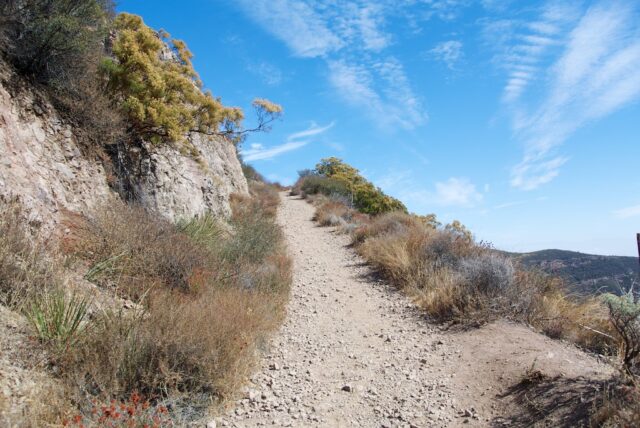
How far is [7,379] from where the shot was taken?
108 inches

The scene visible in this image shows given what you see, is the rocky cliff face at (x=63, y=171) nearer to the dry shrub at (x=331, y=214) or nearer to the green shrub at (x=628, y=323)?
the green shrub at (x=628, y=323)

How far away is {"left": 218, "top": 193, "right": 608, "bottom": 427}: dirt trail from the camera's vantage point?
3.76m

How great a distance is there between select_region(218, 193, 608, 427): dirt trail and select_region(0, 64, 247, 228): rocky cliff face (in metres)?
3.66

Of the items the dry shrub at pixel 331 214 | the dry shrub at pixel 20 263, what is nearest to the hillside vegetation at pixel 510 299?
the dry shrub at pixel 20 263

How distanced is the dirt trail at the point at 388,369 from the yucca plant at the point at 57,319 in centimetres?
156

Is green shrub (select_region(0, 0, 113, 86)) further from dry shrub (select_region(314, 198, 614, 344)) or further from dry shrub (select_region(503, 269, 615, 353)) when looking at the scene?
dry shrub (select_region(503, 269, 615, 353))

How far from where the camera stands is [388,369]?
4.71 metres

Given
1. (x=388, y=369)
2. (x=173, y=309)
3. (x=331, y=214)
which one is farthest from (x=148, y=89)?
(x=331, y=214)

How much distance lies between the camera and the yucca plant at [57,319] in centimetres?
322

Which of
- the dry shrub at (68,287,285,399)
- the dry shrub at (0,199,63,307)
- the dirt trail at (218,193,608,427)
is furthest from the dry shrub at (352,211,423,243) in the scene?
the dry shrub at (0,199,63,307)

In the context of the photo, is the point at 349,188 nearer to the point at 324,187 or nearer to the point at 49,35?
the point at 324,187

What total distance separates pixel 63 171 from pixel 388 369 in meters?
5.82

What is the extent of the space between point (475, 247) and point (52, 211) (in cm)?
766

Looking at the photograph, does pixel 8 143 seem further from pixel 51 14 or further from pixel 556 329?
pixel 556 329
